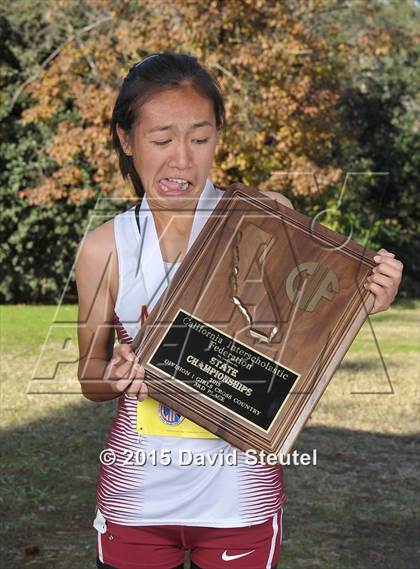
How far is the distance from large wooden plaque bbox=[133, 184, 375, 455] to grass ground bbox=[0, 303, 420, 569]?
2.67 metres

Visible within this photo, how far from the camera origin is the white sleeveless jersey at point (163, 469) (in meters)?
2.14

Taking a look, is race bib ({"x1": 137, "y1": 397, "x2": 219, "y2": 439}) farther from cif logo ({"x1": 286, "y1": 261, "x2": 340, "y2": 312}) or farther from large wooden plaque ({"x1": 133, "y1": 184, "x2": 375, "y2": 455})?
cif logo ({"x1": 286, "y1": 261, "x2": 340, "y2": 312})

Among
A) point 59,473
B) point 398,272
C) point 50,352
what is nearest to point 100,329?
point 398,272

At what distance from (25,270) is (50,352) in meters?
5.96

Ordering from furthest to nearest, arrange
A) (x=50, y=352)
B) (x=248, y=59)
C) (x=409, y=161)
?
(x=409, y=161), (x=248, y=59), (x=50, y=352)

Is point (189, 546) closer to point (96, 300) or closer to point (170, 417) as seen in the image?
point (170, 417)

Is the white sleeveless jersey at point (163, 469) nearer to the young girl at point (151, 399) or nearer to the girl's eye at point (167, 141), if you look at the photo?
the young girl at point (151, 399)

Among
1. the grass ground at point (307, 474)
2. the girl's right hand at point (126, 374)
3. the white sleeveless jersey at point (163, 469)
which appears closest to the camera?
the girl's right hand at point (126, 374)

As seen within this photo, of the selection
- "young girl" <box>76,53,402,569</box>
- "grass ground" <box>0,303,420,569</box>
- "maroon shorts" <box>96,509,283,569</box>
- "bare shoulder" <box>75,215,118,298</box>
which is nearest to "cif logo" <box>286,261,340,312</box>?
"young girl" <box>76,53,402,569</box>

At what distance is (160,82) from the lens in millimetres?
2188

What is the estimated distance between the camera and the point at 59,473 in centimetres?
603

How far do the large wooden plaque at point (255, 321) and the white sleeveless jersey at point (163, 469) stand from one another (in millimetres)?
104

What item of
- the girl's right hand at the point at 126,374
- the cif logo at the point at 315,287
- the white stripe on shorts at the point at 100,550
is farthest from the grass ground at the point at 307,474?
the girl's right hand at the point at 126,374

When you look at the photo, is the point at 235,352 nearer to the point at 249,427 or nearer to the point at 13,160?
the point at 249,427
